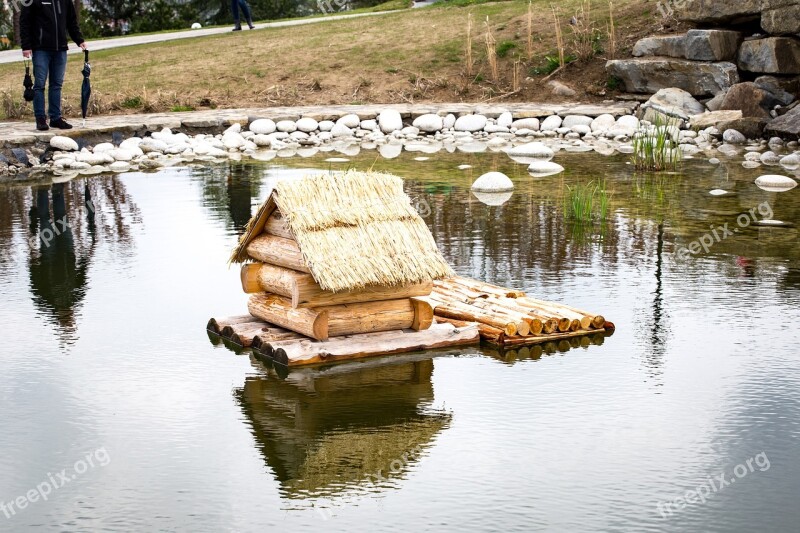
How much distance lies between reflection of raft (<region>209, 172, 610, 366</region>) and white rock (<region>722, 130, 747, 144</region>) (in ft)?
37.5

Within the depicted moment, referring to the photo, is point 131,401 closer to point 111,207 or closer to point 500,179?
point 111,207

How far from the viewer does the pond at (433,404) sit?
531 cm

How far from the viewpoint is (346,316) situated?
297 inches

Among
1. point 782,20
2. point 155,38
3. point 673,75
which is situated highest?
point 155,38

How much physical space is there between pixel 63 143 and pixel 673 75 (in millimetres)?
11054

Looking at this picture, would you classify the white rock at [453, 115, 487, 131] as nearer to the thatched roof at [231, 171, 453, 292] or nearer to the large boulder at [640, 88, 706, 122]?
the large boulder at [640, 88, 706, 122]

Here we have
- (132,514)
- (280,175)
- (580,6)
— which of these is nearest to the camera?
(132,514)

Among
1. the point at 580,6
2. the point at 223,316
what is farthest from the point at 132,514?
the point at 580,6

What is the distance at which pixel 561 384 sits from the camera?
7.01 m

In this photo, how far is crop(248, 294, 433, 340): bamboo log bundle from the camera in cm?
746

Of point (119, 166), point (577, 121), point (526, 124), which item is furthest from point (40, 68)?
point (577, 121)

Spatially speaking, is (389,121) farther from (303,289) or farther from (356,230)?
(303,289)

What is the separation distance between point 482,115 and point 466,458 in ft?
49.6
